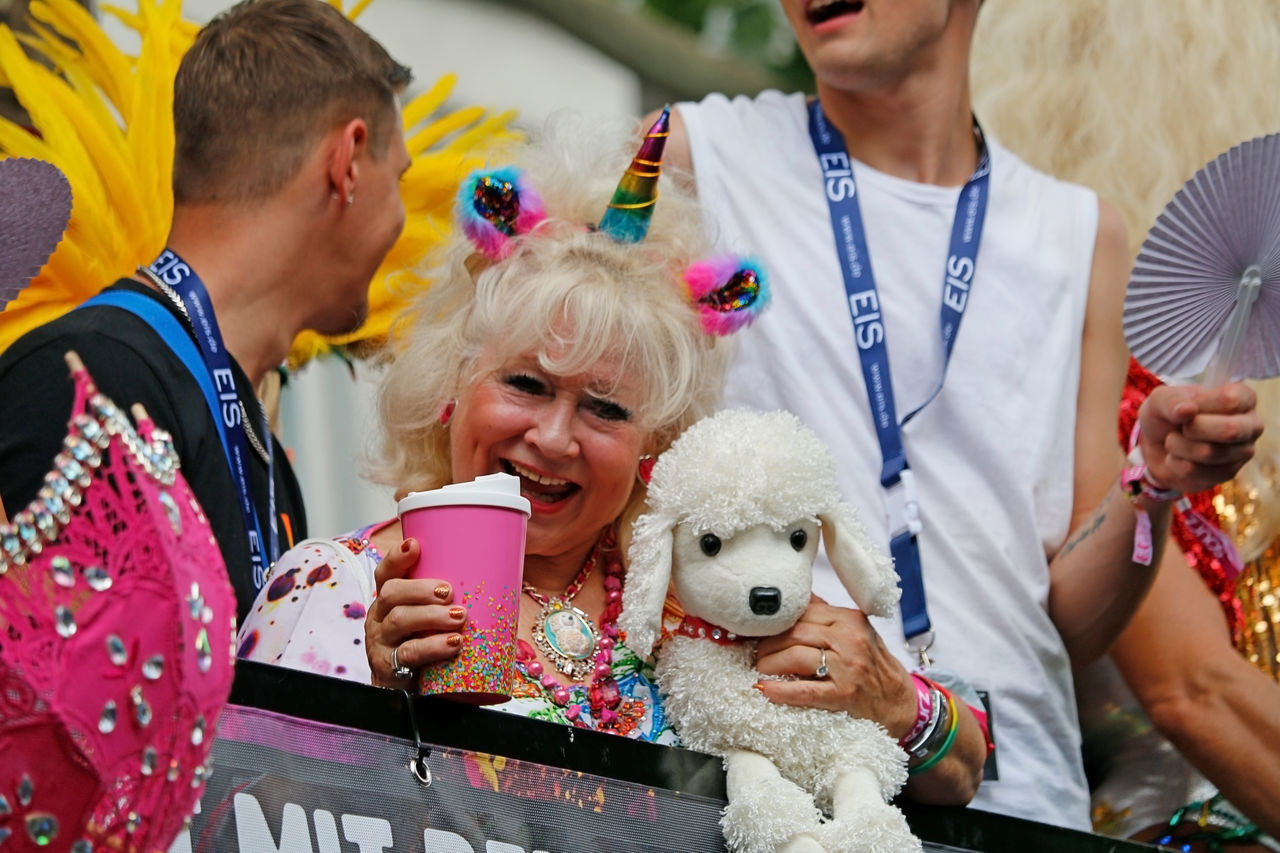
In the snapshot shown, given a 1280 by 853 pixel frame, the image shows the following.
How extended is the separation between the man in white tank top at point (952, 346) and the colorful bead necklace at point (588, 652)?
43 cm

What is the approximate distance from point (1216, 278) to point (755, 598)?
0.92 meters

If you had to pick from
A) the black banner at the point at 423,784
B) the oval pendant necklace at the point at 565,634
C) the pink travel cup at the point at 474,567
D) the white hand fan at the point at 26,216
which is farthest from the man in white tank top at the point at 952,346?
the white hand fan at the point at 26,216

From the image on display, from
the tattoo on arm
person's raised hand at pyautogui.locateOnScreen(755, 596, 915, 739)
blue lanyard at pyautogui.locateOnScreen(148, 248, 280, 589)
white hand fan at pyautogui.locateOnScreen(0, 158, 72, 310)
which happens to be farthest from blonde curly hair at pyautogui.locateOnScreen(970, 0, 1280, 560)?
white hand fan at pyautogui.locateOnScreen(0, 158, 72, 310)

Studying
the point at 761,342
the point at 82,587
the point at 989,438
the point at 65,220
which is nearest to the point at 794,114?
the point at 761,342

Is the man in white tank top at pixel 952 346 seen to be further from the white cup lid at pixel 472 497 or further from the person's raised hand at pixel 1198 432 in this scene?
the white cup lid at pixel 472 497

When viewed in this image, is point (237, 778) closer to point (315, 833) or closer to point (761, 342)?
point (315, 833)

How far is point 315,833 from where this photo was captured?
63.8 inches

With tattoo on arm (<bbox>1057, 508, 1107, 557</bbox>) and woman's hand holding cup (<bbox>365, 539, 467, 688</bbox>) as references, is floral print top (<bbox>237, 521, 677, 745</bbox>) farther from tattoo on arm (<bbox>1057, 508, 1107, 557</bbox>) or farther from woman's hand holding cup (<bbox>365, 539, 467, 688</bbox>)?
tattoo on arm (<bbox>1057, 508, 1107, 557</bbox>)

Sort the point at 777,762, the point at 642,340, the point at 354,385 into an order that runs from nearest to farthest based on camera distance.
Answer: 1. the point at 777,762
2. the point at 642,340
3. the point at 354,385

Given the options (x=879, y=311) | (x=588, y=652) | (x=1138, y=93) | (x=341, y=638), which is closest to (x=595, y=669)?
(x=588, y=652)

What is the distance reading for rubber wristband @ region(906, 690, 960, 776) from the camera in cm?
202

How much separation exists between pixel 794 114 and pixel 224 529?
4.56ft

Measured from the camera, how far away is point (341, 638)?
1.98 meters

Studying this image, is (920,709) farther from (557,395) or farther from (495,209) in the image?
(495,209)
